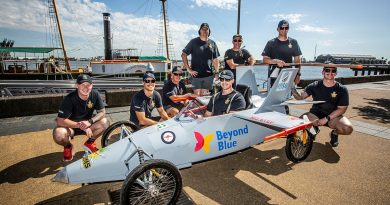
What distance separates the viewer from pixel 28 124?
22.4 ft

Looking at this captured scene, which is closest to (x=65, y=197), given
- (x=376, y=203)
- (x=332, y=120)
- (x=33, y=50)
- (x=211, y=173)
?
(x=211, y=173)

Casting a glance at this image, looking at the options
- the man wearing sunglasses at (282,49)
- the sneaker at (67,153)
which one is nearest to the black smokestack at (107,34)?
the man wearing sunglasses at (282,49)

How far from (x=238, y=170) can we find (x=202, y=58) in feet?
12.3

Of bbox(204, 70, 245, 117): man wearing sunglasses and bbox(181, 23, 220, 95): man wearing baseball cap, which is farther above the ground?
bbox(181, 23, 220, 95): man wearing baseball cap

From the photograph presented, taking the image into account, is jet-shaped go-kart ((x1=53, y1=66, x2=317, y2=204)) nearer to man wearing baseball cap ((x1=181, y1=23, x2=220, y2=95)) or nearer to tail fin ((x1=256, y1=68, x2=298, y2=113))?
tail fin ((x1=256, y1=68, x2=298, y2=113))

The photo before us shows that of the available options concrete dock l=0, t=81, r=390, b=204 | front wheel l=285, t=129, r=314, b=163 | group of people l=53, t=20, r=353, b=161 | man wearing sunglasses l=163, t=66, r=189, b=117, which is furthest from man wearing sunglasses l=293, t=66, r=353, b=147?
man wearing sunglasses l=163, t=66, r=189, b=117

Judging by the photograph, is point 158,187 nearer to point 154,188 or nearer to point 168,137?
point 154,188

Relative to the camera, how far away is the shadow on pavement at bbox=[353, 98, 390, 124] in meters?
8.30

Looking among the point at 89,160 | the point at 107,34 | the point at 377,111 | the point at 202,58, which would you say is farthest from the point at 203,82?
the point at 107,34

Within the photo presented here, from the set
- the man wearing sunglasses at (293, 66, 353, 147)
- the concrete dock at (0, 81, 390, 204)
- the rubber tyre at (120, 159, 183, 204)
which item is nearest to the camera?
the rubber tyre at (120, 159, 183, 204)

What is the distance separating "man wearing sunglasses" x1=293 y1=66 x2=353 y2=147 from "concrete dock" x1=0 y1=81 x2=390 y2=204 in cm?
54

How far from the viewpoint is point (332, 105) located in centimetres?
567

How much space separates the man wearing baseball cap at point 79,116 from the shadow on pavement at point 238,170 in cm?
212

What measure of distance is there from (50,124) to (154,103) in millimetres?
3913
